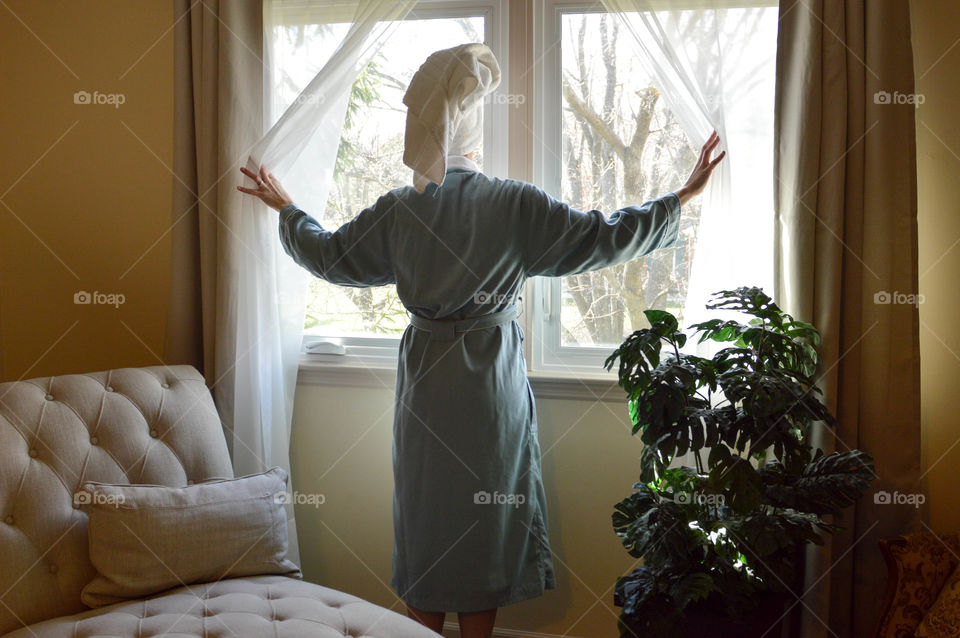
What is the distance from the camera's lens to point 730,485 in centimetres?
161

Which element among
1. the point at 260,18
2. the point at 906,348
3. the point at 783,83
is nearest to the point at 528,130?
the point at 783,83

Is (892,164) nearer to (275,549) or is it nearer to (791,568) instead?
(791,568)

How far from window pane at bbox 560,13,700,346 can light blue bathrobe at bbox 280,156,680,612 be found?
333mm

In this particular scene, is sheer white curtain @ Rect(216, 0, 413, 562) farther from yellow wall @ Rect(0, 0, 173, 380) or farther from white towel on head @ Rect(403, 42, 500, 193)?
white towel on head @ Rect(403, 42, 500, 193)

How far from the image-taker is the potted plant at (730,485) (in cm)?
160

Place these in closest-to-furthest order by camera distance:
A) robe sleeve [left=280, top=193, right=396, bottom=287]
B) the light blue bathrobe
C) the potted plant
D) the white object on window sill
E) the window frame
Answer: the potted plant < the light blue bathrobe < robe sleeve [left=280, top=193, right=396, bottom=287] < the window frame < the white object on window sill

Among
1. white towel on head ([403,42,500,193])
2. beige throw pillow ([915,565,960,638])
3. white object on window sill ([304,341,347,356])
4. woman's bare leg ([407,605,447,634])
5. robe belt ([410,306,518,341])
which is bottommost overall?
woman's bare leg ([407,605,447,634])

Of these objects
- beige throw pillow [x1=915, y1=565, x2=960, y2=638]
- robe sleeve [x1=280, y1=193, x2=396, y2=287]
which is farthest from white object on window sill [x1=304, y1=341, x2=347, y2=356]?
beige throw pillow [x1=915, y1=565, x2=960, y2=638]

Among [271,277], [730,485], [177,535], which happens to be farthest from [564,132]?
[177,535]

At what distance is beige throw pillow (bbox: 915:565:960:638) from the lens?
156 centimetres

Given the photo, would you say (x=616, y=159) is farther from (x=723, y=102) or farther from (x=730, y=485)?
(x=730, y=485)

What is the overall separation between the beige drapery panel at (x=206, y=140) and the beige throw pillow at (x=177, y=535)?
23.8 inches

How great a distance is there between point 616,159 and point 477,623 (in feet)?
Answer: 4.53

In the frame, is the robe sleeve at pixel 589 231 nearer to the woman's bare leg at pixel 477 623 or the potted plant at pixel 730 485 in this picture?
the potted plant at pixel 730 485
